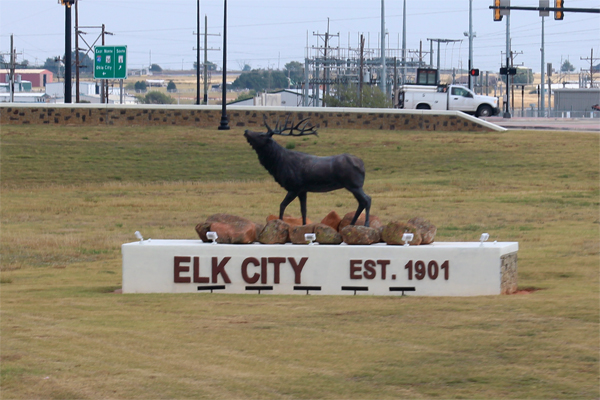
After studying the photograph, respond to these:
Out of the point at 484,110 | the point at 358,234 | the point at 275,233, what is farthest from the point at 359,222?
the point at 484,110

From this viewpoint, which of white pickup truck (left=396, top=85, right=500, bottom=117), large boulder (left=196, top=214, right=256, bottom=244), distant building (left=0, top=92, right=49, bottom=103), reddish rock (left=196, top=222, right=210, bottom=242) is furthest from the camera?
distant building (left=0, top=92, right=49, bottom=103)

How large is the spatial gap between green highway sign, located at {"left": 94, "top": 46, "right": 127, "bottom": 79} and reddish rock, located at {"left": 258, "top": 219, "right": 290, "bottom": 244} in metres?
33.7

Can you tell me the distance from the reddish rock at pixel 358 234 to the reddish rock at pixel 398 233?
18cm

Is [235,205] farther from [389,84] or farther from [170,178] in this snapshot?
[389,84]

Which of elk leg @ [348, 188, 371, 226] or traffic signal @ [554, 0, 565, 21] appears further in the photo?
traffic signal @ [554, 0, 565, 21]

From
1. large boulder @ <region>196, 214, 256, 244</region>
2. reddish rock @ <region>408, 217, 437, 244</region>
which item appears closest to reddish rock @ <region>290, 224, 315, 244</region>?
large boulder @ <region>196, 214, 256, 244</region>

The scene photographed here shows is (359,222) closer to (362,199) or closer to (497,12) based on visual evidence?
(362,199)

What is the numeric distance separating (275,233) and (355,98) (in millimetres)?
49789

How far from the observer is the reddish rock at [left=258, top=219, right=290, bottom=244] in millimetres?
10859

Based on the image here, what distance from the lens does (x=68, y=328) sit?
881 centimetres

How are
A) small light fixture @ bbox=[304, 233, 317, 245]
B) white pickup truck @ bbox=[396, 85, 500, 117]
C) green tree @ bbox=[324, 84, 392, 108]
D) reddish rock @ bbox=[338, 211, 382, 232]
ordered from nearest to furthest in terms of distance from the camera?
small light fixture @ bbox=[304, 233, 317, 245] → reddish rock @ bbox=[338, 211, 382, 232] → white pickup truck @ bbox=[396, 85, 500, 117] → green tree @ bbox=[324, 84, 392, 108]

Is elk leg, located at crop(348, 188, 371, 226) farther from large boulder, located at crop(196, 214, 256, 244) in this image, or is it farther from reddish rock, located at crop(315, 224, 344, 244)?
large boulder, located at crop(196, 214, 256, 244)

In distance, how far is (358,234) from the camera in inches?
420

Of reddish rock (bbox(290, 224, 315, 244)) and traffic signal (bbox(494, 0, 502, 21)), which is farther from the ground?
traffic signal (bbox(494, 0, 502, 21))
